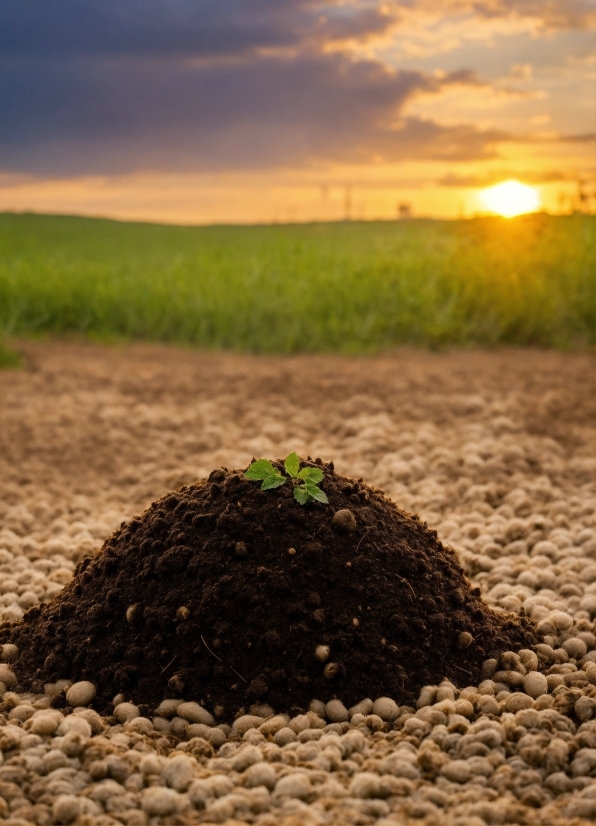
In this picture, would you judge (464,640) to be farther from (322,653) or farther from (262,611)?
(262,611)

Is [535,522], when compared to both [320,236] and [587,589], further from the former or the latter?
[320,236]

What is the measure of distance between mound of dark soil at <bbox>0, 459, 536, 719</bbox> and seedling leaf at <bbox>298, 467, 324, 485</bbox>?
0.08 metres

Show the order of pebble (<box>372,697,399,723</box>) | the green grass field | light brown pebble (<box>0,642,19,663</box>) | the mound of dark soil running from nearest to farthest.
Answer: pebble (<box>372,697,399,723</box>), the mound of dark soil, light brown pebble (<box>0,642,19,663</box>), the green grass field

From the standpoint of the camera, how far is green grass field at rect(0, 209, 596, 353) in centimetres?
931

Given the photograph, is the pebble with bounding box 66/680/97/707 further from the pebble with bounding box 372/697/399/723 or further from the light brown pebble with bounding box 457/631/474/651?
the light brown pebble with bounding box 457/631/474/651

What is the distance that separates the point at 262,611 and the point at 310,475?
0.46 meters

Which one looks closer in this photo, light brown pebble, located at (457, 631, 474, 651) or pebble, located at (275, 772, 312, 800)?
pebble, located at (275, 772, 312, 800)

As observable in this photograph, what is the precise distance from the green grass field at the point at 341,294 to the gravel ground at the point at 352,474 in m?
0.53

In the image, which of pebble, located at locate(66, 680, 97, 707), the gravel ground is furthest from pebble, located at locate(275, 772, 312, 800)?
pebble, located at locate(66, 680, 97, 707)

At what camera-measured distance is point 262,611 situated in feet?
9.59

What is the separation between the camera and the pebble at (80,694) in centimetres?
291

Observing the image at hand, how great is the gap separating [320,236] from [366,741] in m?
10.8

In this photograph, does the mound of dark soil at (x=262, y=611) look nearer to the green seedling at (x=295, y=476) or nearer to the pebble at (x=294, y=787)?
the green seedling at (x=295, y=476)

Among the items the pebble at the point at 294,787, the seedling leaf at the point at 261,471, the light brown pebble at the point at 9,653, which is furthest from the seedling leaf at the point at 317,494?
the light brown pebble at the point at 9,653
